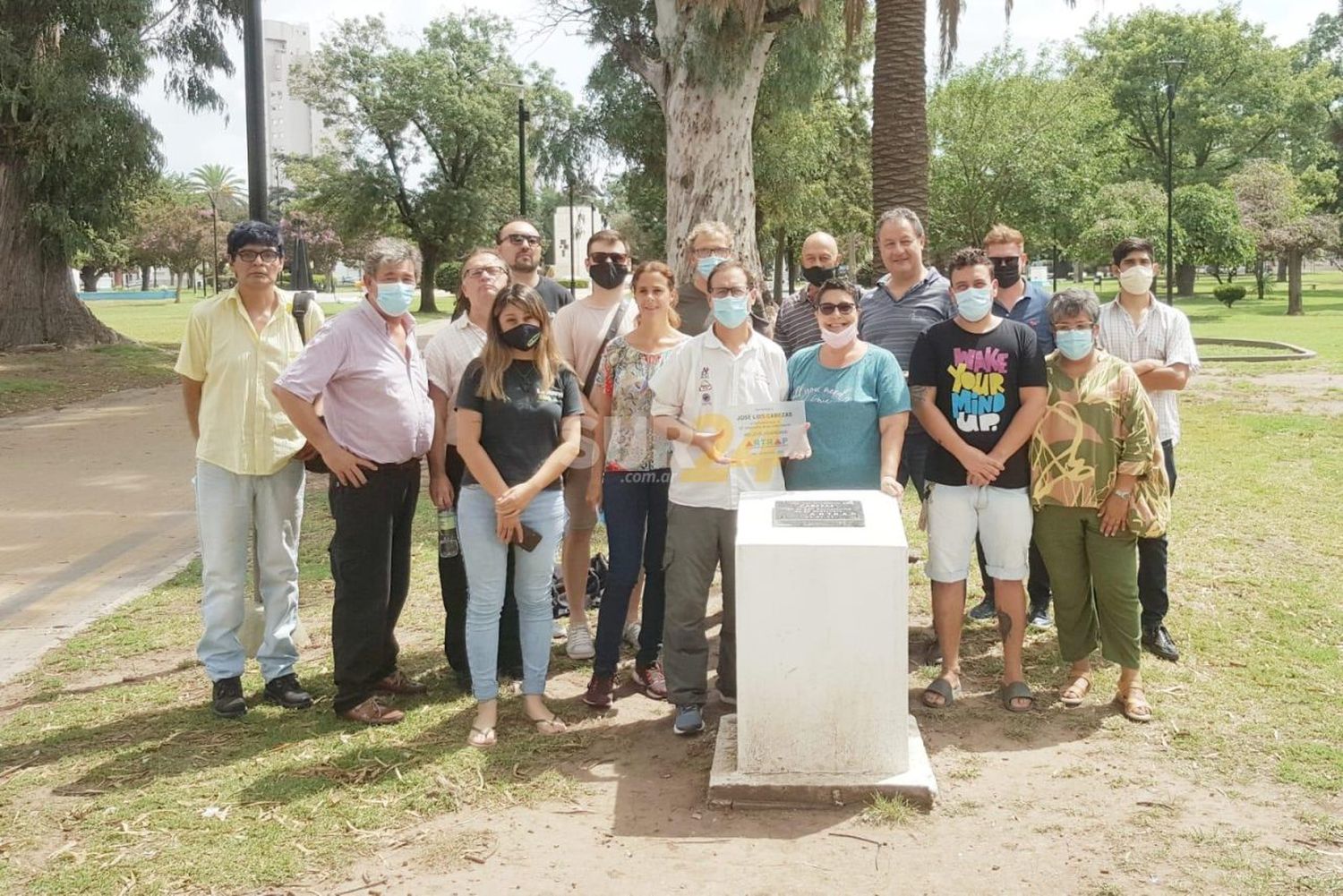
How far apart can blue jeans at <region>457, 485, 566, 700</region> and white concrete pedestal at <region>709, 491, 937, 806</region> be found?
0.98 m

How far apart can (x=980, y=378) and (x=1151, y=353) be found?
124 cm

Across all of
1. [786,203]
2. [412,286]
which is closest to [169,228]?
[786,203]

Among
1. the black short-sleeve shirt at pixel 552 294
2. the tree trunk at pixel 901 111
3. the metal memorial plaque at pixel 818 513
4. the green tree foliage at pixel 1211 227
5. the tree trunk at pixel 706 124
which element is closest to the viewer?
the metal memorial plaque at pixel 818 513

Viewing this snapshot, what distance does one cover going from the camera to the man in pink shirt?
466 cm

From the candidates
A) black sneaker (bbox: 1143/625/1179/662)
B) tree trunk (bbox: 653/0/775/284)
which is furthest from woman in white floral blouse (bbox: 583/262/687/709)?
tree trunk (bbox: 653/0/775/284)

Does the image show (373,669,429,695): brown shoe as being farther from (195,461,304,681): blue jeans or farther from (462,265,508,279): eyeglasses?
(462,265,508,279): eyeglasses

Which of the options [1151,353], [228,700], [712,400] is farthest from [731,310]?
[228,700]

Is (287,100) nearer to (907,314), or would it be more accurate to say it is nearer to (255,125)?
(255,125)

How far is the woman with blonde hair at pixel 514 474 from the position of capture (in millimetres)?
4590

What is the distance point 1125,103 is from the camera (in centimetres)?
5866

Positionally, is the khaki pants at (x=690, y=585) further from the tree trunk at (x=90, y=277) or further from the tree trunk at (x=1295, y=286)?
the tree trunk at (x=90, y=277)

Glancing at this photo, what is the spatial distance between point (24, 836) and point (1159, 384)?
4971mm

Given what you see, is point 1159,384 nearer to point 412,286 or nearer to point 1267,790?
point 1267,790

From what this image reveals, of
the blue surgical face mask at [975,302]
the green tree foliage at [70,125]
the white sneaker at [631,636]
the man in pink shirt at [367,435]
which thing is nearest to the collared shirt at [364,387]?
the man in pink shirt at [367,435]
